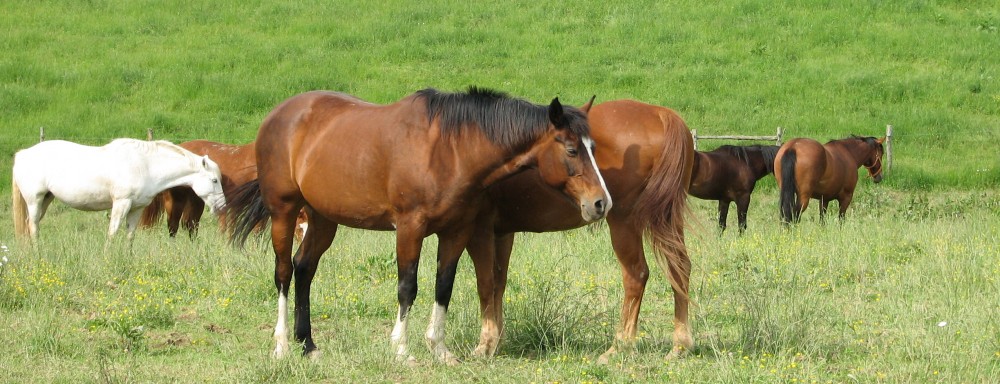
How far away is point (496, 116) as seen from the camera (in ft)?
19.0

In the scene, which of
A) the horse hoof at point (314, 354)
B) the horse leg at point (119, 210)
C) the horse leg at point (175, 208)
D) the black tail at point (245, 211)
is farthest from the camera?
the horse leg at point (175, 208)

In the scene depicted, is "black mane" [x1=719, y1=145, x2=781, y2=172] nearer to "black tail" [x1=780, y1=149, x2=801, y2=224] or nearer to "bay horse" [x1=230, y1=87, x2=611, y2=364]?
"black tail" [x1=780, y1=149, x2=801, y2=224]

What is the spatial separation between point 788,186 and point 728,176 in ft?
4.11

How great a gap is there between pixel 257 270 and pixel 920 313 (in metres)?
5.04

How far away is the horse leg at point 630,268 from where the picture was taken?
5.96 m

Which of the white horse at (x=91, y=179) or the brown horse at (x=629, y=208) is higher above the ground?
the brown horse at (x=629, y=208)

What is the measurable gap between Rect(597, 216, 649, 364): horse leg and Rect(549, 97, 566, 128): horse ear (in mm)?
735

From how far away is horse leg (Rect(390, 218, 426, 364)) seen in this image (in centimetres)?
581

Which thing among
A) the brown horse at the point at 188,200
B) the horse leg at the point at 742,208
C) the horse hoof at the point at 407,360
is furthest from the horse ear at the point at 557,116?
the horse leg at the point at 742,208

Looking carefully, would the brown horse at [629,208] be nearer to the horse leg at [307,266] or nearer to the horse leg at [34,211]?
the horse leg at [307,266]

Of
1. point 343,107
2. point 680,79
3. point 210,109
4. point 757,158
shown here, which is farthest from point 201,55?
point 343,107

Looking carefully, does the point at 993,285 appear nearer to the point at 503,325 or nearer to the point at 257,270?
the point at 503,325

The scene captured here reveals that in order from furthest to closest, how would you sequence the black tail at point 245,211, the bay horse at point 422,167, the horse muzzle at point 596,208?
the black tail at point 245,211 < the bay horse at point 422,167 < the horse muzzle at point 596,208

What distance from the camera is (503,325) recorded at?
629cm
